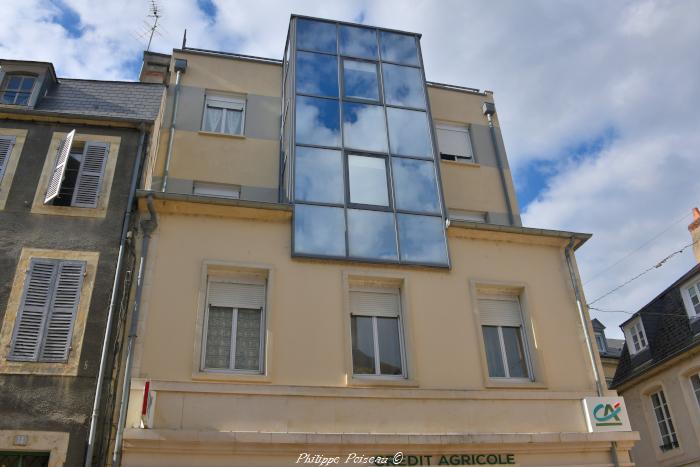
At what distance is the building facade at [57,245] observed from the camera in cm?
927

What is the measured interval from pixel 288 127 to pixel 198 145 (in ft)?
7.54

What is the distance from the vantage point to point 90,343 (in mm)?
9977

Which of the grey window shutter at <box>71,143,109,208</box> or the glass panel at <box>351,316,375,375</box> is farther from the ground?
the grey window shutter at <box>71,143,109,208</box>

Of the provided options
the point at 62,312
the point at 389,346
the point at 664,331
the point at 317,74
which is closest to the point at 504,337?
the point at 389,346

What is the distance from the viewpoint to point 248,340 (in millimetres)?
10664

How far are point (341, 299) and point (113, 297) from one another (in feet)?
13.1

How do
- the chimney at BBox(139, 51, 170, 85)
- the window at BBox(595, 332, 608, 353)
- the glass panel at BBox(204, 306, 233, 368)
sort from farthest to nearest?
the window at BBox(595, 332, 608, 353)
the chimney at BBox(139, 51, 170, 85)
the glass panel at BBox(204, 306, 233, 368)

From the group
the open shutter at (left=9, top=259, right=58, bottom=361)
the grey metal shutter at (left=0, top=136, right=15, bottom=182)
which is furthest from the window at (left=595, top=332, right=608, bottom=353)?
the grey metal shutter at (left=0, top=136, right=15, bottom=182)

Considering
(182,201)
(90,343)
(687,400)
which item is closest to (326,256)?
(182,201)

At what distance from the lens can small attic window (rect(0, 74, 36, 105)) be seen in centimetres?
1316

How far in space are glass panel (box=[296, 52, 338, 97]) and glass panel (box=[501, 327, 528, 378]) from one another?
6467 millimetres

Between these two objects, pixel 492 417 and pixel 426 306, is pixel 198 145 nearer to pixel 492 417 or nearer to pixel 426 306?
pixel 426 306

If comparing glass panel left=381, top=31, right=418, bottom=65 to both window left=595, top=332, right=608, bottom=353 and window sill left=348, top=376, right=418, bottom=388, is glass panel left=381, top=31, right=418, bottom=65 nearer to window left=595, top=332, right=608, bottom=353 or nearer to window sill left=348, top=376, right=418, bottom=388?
window sill left=348, top=376, right=418, bottom=388

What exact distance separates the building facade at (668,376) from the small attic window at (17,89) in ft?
61.4
